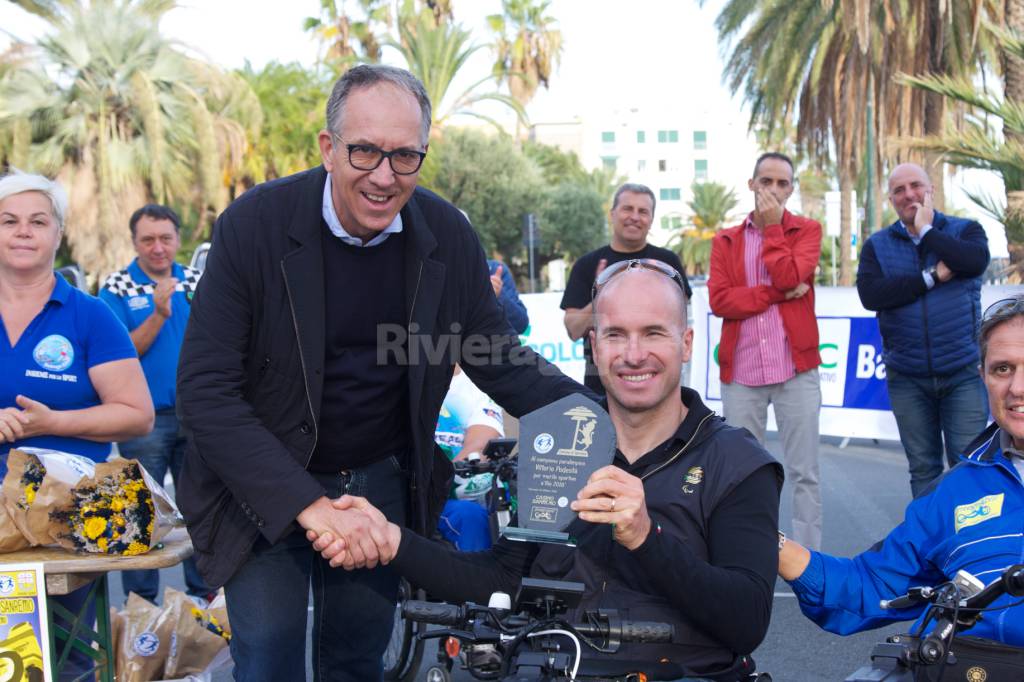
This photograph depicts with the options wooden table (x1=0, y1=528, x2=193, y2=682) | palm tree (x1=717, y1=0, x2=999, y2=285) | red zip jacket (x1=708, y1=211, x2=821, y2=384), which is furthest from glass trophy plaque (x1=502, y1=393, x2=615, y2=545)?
palm tree (x1=717, y1=0, x2=999, y2=285)

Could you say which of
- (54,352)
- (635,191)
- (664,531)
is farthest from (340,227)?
(635,191)

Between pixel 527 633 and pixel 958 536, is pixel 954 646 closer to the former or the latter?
pixel 958 536

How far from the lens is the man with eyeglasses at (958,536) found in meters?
2.50

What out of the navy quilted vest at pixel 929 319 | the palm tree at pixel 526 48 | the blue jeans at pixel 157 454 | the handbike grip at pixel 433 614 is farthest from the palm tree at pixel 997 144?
the palm tree at pixel 526 48

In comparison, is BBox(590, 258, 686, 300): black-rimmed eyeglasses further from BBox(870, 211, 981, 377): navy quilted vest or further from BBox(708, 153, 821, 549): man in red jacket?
BBox(870, 211, 981, 377): navy quilted vest

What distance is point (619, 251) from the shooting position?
6.63 meters

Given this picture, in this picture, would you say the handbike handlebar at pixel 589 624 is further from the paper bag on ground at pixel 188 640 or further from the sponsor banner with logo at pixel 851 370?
the sponsor banner with logo at pixel 851 370

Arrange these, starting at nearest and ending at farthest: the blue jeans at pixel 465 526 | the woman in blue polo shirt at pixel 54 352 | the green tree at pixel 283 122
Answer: the woman in blue polo shirt at pixel 54 352, the blue jeans at pixel 465 526, the green tree at pixel 283 122

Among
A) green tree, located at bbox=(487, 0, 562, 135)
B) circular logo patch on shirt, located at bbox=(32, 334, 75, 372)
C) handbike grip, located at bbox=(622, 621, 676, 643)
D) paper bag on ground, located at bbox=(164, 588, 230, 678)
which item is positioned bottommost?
paper bag on ground, located at bbox=(164, 588, 230, 678)

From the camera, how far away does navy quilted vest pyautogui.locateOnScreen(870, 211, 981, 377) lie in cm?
585

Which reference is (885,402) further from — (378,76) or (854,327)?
(378,76)

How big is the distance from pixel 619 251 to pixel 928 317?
1914mm

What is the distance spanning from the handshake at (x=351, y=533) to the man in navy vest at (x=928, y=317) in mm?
4291

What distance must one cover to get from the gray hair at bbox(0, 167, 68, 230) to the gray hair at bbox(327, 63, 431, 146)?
4.65ft
